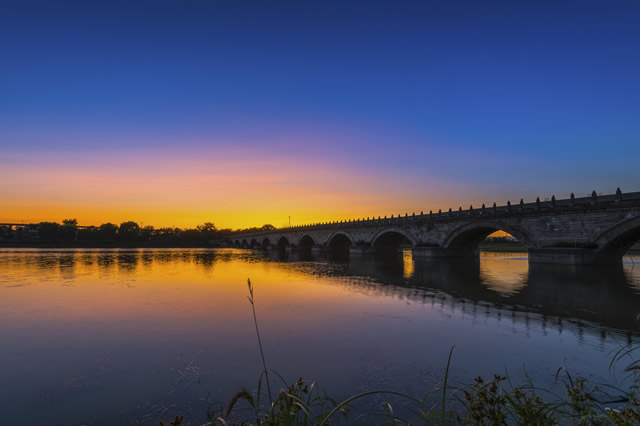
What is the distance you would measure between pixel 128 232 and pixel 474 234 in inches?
5494

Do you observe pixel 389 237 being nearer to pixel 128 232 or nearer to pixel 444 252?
pixel 444 252

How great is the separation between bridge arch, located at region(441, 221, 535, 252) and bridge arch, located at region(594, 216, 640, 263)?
234 inches

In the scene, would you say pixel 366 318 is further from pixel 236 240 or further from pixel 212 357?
pixel 236 240

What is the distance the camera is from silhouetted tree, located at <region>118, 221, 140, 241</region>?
137900mm

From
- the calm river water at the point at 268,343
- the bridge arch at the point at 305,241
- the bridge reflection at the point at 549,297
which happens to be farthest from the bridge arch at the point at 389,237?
the calm river water at the point at 268,343

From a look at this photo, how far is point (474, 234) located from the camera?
1817 inches

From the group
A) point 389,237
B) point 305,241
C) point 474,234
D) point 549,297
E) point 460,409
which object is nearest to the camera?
point 460,409

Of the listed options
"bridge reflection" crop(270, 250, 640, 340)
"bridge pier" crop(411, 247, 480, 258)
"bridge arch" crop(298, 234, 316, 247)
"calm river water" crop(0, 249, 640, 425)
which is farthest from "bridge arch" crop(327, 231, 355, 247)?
"calm river water" crop(0, 249, 640, 425)

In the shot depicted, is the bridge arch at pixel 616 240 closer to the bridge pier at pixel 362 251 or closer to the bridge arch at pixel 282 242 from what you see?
the bridge pier at pixel 362 251

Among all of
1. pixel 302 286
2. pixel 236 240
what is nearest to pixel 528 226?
Answer: pixel 302 286

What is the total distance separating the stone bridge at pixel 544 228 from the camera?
28703mm

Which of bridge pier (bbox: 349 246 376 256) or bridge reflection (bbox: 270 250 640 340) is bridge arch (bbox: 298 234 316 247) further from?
bridge reflection (bbox: 270 250 640 340)

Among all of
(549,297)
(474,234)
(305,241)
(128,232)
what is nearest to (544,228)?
(474,234)

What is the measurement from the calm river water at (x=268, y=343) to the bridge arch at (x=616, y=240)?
13643 millimetres
